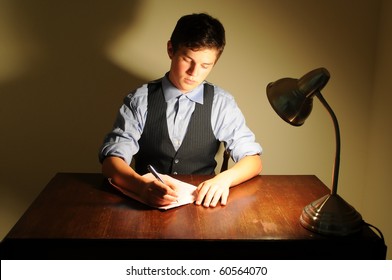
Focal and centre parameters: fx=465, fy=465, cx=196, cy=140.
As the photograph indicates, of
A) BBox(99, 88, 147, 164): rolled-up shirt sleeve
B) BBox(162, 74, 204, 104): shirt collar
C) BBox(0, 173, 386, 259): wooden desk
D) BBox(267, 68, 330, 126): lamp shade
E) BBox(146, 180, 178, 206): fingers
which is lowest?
BBox(0, 173, 386, 259): wooden desk

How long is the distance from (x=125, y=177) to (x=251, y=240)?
504 mm

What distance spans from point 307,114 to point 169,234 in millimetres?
493

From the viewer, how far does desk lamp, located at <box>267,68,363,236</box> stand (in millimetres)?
1232

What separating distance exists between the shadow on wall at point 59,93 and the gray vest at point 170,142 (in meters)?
0.40

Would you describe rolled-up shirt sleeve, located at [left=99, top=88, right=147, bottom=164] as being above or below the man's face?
below

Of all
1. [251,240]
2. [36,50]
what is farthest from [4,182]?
[251,240]

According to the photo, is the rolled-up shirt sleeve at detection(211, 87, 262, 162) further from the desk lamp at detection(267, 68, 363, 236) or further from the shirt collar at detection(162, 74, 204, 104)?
the desk lamp at detection(267, 68, 363, 236)

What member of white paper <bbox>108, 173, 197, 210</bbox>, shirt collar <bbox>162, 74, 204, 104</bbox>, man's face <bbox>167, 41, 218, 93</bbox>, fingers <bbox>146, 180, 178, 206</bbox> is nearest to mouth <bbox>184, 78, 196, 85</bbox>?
man's face <bbox>167, 41, 218, 93</bbox>

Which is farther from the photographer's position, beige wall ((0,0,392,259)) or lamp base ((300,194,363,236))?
beige wall ((0,0,392,259))

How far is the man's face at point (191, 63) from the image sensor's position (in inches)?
65.9

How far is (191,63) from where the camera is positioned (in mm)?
1697

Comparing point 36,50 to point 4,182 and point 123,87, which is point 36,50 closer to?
point 123,87

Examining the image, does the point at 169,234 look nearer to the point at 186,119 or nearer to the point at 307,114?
the point at 307,114

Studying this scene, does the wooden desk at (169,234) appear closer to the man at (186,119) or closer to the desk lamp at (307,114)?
the desk lamp at (307,114)
